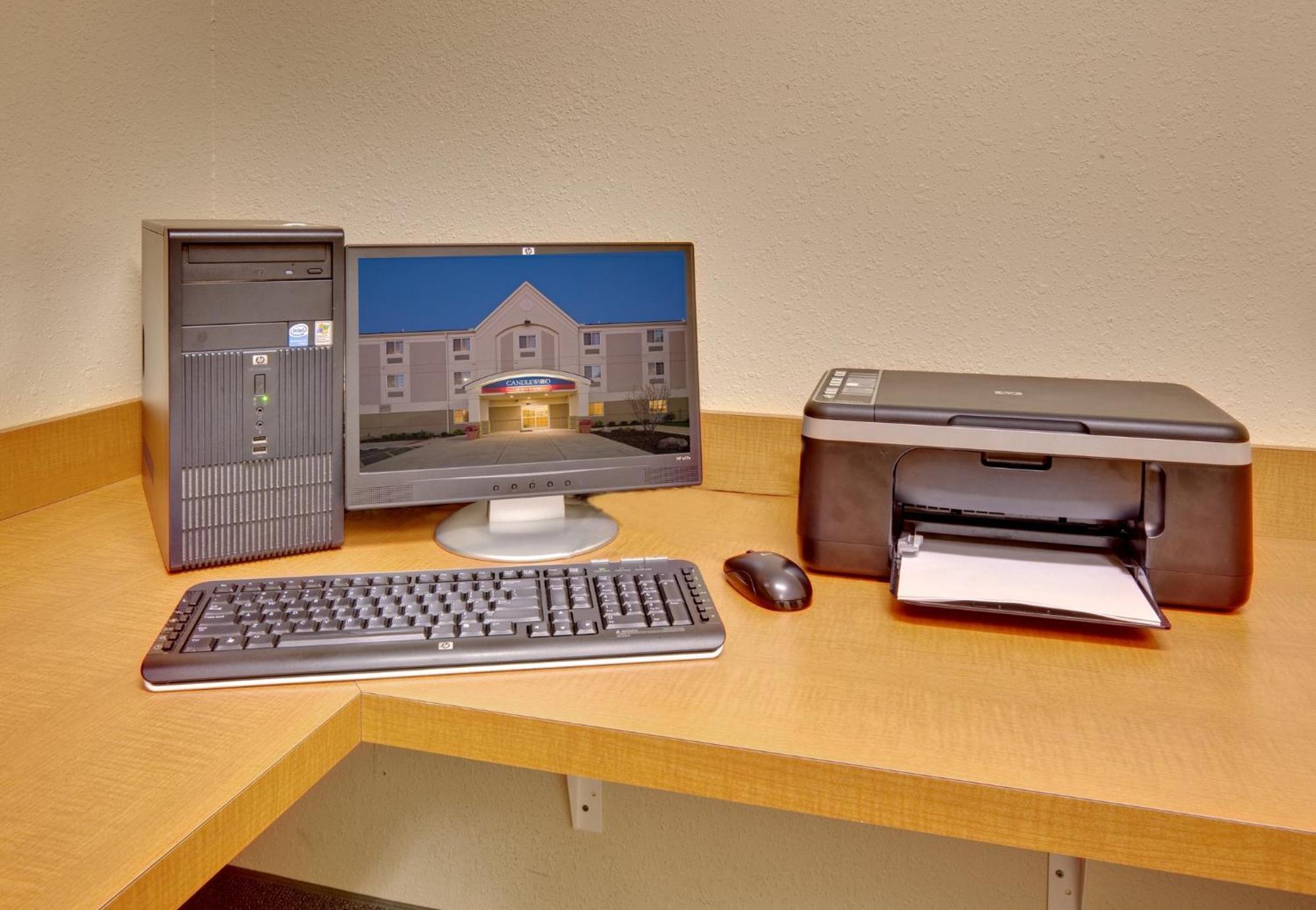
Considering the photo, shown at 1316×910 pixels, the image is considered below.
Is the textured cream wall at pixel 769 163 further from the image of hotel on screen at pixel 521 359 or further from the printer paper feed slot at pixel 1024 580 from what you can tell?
the printer paper feed slot at pixel 1024 580

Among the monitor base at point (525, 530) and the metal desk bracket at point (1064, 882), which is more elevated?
the monitor base at point (525, 530)

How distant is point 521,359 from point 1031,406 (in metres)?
0.57

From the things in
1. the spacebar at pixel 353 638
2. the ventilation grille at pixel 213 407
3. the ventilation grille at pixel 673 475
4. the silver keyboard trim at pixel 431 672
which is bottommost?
the silver keyboard trim at pixel 431 672

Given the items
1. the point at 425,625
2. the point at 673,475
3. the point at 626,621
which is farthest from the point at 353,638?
the point at 673,475

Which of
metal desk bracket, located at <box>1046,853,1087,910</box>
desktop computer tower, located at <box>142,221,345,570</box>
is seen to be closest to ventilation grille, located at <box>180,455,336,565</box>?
desktop computer tower, located at <box>142,221,345,570</box>

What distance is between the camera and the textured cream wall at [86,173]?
1215mm

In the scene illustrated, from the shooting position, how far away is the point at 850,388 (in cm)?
113

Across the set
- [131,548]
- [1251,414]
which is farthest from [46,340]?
[1251,414]

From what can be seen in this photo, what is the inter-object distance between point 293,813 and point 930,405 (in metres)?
1.31

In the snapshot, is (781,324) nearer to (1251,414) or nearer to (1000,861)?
(1251,414)

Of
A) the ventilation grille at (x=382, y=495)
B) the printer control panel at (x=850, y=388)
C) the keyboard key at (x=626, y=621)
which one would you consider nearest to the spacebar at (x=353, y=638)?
the keyboard key at (x=626, y=621)

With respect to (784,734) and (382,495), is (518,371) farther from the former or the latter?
(784,734)

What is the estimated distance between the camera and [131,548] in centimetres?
114

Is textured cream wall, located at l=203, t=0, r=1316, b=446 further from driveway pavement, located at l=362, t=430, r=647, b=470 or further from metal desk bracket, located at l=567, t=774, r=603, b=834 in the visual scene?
metal desk bracket, located at l=567, t=774, r=603, b=834
